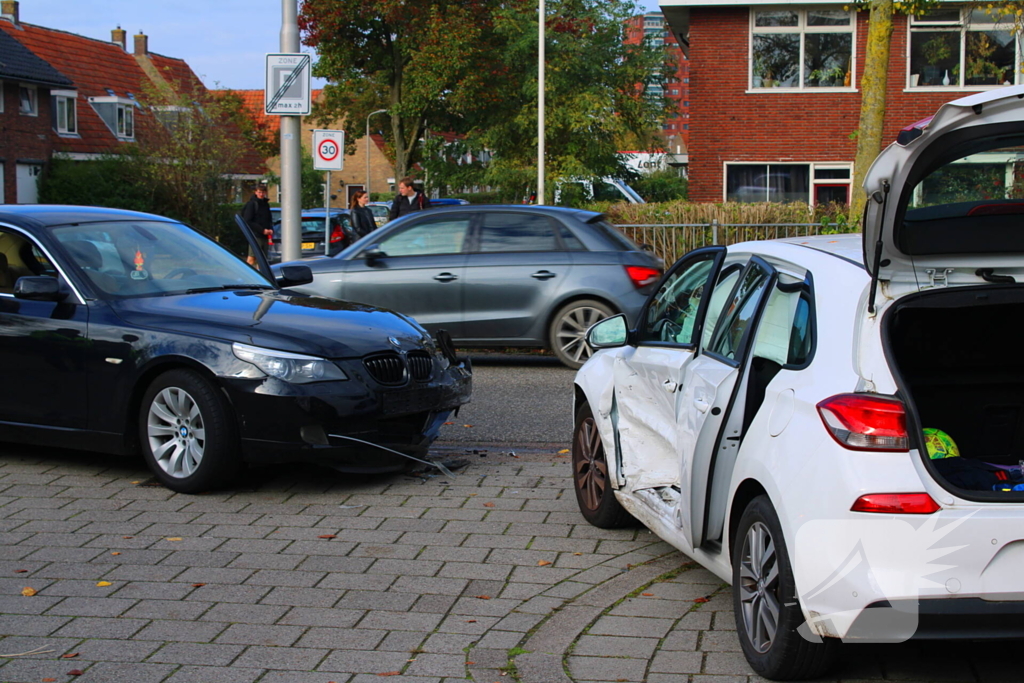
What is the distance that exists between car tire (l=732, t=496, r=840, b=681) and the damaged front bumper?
2.87 m

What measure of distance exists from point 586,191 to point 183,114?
1540 cm

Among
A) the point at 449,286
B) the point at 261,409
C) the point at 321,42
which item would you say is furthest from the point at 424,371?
the point at 321,42

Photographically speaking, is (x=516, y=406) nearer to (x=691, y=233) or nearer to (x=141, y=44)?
(x=691, y=233)

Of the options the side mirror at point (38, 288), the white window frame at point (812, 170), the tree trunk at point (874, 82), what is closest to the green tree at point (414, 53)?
the white window frame at point (812, 170)

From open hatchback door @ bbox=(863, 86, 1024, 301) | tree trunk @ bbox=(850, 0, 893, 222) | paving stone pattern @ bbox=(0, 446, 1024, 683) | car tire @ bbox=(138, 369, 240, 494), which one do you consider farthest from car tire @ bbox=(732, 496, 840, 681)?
tree trunk @ bbox=(850, 0, 893, 222)

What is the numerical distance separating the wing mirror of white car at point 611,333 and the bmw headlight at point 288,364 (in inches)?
63.1

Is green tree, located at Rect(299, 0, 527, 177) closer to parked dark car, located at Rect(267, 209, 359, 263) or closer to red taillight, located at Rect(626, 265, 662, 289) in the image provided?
parked dark car, located at Rect(267, 209, 359, 263)

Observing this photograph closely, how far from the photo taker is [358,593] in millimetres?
4840

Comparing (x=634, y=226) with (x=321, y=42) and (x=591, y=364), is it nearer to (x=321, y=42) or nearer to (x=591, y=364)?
(x=591, y=364)

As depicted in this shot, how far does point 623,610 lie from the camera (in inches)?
182

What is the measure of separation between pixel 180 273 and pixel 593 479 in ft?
10.4

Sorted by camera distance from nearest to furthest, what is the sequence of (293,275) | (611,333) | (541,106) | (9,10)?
(611,333) → (293,275) → (541,106) → (9,10)

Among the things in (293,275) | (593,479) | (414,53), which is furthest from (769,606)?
(414,53)

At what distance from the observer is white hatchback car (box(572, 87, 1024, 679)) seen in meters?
3.34
